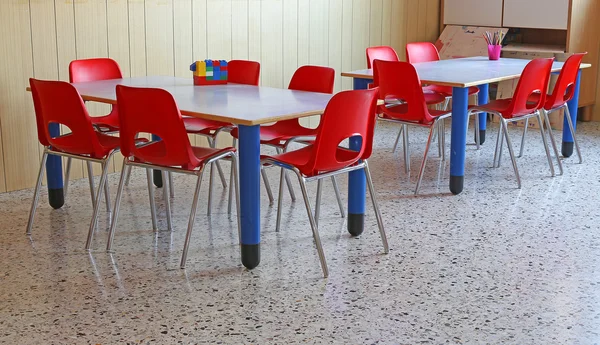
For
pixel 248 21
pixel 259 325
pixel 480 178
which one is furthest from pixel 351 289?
pixel 248 21

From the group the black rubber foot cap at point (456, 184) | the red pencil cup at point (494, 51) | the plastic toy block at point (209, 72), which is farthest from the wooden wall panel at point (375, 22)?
the plastic toy block at point (209, 72)

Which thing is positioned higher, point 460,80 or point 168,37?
point 168,37

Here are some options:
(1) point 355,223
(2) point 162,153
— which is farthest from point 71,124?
(1) point 355,223

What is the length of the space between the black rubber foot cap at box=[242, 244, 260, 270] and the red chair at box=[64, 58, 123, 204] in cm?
122

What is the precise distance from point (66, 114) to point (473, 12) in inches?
189

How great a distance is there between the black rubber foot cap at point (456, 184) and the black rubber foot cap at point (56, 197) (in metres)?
2.30

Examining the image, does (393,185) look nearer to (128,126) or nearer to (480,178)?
(480,178)

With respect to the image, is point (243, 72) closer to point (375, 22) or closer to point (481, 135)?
point (481, 135)

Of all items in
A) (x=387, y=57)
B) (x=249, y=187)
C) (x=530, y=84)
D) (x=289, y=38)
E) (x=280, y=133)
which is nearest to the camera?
(x=249, y=187)

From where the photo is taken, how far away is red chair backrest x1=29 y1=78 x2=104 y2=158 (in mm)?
3809

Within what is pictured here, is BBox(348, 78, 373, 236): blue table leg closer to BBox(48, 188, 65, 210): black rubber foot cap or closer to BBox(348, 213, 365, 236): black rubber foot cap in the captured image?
BBox(348, 213, 365, 236): black rubber foot cap

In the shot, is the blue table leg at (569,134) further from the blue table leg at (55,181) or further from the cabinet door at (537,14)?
the blue table leg at (55,181)

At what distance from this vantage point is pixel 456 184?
193 inches

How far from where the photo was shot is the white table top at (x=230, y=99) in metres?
3.47
